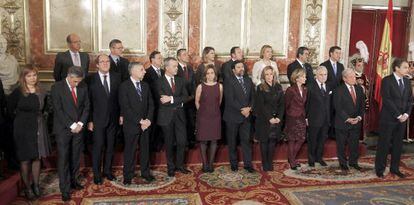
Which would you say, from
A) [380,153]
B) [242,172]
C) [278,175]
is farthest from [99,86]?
[380,153]

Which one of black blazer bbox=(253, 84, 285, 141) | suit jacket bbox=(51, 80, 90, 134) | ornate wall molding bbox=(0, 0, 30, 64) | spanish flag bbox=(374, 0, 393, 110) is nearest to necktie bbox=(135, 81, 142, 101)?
suit jacket bbox=(51, 80, 90, 134)

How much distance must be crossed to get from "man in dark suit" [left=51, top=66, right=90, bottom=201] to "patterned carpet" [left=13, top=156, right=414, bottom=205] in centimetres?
35

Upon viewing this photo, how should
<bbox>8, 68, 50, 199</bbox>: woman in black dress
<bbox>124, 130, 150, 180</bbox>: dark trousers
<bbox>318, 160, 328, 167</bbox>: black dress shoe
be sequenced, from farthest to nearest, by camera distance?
<bbox>318, 160, 328, 167</bbox>: black dress shoe
<bbox>124, 130, 150, 180</bbox>: dark trousers
<bbox>8, 68, 50, 199</bbox>: woman in black dress

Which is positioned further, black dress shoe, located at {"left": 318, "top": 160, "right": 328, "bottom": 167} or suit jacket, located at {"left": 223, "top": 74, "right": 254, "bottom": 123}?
black dress shoe, located at {"left": 318, "top": 160, "right": 328, "bottom": 167}

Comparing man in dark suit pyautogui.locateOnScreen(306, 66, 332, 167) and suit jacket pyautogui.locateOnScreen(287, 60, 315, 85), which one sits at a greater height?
suit jacket pyautogui.locateOnScreen(287, 60, 315, 85)

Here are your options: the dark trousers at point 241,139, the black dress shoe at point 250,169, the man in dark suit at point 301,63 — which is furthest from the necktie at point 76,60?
the man in dark suit at point 301,63

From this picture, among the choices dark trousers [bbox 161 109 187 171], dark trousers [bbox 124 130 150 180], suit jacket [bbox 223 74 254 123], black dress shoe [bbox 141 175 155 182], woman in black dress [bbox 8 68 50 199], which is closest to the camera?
woman in black dress [bbox 8 68 50 199]

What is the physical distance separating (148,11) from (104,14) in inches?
29.1

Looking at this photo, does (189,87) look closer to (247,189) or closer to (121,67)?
(121,67)

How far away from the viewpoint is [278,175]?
580cm

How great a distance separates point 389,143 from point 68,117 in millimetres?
4032

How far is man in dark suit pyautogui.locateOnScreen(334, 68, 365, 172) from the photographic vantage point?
19.3 ft

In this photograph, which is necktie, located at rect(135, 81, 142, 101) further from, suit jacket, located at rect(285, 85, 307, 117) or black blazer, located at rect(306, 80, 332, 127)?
black blazer, located at rect(306, 80, 332, 127)

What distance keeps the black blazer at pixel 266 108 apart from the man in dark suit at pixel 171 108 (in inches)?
38.9
